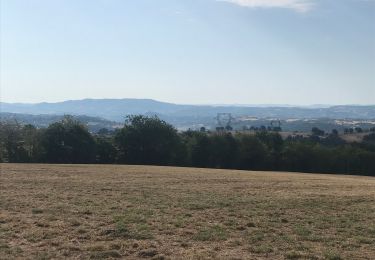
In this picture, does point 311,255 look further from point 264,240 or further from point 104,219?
point 104,219

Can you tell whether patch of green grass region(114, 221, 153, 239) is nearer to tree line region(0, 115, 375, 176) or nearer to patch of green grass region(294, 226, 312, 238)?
patch of green grass region(294, 226, 312, 238)

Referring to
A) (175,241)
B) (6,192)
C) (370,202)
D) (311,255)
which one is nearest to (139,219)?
(175,241)

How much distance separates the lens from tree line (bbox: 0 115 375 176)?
81.1 meters

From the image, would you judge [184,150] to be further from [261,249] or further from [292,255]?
[292,255]

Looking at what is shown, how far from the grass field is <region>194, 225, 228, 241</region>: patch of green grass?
0.09 ft

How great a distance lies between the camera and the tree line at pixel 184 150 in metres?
81.1

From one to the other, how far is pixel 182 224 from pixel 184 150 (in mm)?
71343

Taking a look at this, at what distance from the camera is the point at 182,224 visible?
14039 millimetres

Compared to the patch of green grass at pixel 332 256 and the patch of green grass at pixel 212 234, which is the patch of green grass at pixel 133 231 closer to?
the patch of green grass at pixel 212 234

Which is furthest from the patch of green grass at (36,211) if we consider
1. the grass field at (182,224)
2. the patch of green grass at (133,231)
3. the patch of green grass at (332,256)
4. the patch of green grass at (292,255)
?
the patch of green grass at (332,256)

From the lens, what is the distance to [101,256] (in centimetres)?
1033

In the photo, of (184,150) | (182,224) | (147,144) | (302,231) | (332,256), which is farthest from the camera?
(184,150)

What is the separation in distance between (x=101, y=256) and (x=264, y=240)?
4419mm

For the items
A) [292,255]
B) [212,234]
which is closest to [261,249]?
[292,255]
